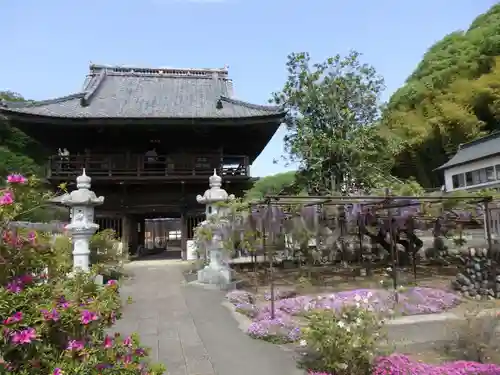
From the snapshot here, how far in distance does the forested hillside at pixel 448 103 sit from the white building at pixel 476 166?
3192 mm

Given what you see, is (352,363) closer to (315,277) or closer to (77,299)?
(77,299)

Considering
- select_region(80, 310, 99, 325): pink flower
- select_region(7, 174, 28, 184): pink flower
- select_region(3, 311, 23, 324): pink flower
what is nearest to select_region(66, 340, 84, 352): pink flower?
select_region(80, 310, 99, 325): pink flower

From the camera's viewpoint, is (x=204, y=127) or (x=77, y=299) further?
(x=204, y=127)

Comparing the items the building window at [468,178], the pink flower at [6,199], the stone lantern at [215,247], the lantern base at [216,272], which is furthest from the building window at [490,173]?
the pink flower at [6,199]

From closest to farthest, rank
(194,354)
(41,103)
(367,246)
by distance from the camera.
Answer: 1. (194,354)
2. (41,103)
3. (367,246)

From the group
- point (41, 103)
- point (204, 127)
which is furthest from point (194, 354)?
point (41, 103)

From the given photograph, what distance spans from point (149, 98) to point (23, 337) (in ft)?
54.0

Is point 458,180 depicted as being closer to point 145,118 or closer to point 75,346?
point 145,118

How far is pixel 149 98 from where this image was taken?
17.8 meters

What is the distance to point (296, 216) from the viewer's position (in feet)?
38.0

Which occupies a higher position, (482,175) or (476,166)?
(476,166)

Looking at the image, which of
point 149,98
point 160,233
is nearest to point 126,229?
point 149,98

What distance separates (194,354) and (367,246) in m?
12.6

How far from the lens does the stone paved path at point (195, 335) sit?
15.6 ft
